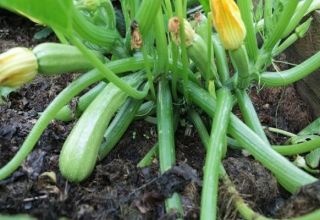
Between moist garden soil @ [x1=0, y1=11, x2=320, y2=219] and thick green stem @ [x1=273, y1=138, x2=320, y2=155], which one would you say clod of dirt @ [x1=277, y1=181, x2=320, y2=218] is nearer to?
moist garden soil @ [x1=0, y1=11, x2=320, y2=219]

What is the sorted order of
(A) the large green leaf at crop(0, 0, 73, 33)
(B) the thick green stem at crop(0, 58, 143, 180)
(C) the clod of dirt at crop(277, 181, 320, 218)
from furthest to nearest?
(B) the thick green stem at crop(0, 58, 143, 180)
(C) the clod of dirt at crop(277, 181, 320, 218)
(A) the large green leaf at crop(0, 0, 73, 33)

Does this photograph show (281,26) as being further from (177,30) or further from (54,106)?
(54,106)

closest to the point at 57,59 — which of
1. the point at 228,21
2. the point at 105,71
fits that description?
the point at 105,71

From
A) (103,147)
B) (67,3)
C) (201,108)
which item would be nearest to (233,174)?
(201,108)

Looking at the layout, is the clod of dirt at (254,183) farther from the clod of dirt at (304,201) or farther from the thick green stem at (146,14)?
the thick green stem at (146,14)

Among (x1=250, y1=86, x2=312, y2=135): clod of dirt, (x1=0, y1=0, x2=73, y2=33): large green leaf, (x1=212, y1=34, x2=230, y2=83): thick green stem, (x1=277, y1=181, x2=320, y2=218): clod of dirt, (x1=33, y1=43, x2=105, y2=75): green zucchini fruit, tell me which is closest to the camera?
(x1=0, y1=0, x2=73, y2=33): large green leaf

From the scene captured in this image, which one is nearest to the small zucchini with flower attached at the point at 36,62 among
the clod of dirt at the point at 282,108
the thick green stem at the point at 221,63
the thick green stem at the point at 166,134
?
the thick green stem at the point at 166,134

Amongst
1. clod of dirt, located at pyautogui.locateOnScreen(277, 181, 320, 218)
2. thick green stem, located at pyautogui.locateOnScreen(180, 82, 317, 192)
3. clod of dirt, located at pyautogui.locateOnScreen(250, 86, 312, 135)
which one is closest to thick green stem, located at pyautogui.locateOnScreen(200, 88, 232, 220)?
thick green stem, located at pyautogui.locateOnScreen(180, 82, 317, 192)

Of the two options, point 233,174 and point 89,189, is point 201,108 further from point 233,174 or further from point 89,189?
point 89,189
